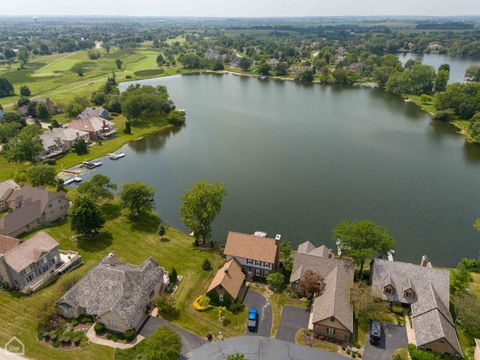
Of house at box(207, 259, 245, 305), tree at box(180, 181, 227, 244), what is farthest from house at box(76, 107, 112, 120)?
house at box(207, 259, 245, 305)

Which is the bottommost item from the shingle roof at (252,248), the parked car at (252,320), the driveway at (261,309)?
the driveway at (261,309)

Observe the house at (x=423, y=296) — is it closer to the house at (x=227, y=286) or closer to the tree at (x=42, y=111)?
the house at (x=227, y=286)

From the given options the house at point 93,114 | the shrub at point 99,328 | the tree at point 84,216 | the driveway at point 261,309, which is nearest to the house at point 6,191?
the tree at point 84,216

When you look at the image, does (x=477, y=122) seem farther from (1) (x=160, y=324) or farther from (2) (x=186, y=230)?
(1) (x=160, y=324)

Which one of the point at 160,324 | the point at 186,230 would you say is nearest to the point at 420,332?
the point at 160,324

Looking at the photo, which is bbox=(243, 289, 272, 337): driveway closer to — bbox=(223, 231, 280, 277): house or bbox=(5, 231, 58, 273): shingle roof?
bbox=(223, 231, 280, 277): house
